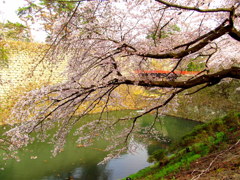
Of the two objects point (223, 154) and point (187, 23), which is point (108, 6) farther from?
point (223, 154)

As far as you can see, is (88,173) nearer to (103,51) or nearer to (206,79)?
(103,51)

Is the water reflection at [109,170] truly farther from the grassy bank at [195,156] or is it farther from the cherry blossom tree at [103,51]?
the cherry blossom tree at [103,51]

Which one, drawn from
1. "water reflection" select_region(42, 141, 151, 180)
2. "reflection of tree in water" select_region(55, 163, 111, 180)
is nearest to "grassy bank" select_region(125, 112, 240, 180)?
"water reflection" select_region(42, 141, 151, 180)

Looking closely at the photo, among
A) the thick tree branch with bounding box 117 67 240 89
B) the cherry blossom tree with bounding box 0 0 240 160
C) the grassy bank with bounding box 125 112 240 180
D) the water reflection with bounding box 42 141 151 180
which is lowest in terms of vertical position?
the grassy bank with bounding box 125 112 240 180

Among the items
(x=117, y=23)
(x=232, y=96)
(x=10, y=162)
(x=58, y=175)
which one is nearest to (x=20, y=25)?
(x=10, y=162)

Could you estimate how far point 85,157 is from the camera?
192 inches

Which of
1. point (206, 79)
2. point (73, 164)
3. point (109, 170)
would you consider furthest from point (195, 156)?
point (73, 164)

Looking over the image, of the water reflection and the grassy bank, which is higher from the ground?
the water reflection

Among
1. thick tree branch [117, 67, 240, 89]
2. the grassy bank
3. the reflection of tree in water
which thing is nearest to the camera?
thick tree branch [117, 67, 240, 89]

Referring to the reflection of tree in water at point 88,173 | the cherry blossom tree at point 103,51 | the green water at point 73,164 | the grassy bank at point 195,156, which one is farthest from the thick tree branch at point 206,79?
the reflection of tree in water at point 88,173

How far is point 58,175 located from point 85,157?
1.00 m

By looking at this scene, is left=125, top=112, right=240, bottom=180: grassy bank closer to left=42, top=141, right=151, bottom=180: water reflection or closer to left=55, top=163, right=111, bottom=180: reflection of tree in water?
left=42, top=141, right=151, bottom=180: water reflection

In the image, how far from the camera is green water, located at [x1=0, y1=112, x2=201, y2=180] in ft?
13.0

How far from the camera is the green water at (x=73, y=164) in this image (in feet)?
13.0
